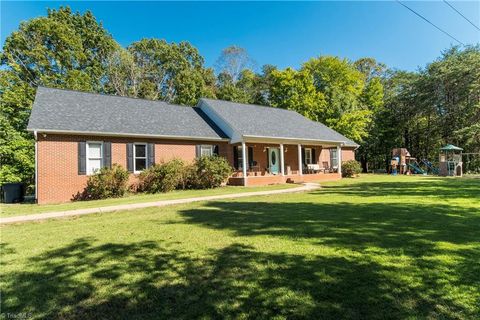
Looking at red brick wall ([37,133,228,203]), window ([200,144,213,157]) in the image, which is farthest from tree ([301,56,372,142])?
red brick wall ([37,133,228,203])

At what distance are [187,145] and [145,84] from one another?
69.2 ft

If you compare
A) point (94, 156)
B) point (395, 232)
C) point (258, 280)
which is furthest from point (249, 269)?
point (94, 156)

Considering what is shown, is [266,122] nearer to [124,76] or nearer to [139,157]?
[139,157]

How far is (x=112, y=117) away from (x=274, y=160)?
11.8 metres

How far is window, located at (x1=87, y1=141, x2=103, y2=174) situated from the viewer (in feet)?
46.8

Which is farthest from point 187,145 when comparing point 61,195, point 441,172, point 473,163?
point 473,163

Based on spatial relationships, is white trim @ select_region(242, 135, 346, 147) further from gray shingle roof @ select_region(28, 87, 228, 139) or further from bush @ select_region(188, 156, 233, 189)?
bush @ select_region(188, 156, 233, 189)

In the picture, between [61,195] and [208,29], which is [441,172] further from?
[61,195]

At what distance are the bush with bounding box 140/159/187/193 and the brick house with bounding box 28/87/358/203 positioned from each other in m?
0.59

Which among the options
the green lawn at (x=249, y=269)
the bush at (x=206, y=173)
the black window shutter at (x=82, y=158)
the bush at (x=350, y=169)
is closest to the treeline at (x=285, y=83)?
the bush at (x=350, y=169)

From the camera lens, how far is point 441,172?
90.4 feet

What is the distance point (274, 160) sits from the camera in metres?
22.7

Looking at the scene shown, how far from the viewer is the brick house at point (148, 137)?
44.0 ft

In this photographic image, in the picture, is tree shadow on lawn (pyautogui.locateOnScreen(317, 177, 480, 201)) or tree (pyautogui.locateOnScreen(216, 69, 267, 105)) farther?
tree (pyautogui.locateOnScreen(216, 69, 267, 105))
